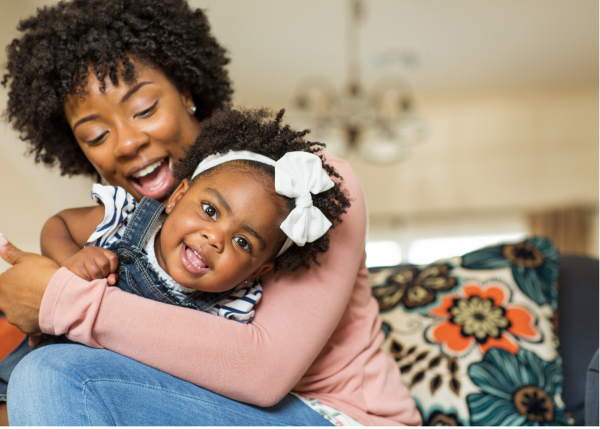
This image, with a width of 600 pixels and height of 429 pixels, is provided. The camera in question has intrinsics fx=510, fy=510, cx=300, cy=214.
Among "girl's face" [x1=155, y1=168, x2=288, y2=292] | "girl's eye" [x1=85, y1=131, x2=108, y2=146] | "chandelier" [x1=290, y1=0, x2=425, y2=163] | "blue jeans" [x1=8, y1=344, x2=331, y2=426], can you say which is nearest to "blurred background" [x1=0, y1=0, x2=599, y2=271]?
"chandelier" [x1=290, y1=0, x2=425, y2=163]

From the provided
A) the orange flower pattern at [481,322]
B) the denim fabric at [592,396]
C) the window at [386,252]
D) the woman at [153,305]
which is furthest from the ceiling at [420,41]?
the denim fabric at [592,396]

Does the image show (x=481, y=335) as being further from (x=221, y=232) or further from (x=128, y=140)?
(x=128, y=140)

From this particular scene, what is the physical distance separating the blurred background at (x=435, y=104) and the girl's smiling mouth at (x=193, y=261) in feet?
4.77

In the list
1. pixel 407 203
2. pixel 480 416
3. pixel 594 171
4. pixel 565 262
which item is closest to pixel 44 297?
pixel 480 416

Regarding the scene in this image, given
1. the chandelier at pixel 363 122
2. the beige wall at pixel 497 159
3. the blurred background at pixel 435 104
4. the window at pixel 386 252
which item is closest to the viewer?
the chandelier at pixel 363 122

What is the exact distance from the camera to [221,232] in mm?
966

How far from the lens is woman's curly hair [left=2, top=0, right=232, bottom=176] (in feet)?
3.76

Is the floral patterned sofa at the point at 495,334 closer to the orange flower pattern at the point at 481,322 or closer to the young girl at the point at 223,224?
the orange flower pattern at the point at 481,322

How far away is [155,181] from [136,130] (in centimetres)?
14

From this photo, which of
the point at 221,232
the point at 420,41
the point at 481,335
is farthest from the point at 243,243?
the point at 420,41

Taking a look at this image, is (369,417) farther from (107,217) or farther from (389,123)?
(389,123)

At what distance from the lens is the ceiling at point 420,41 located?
12.3 feet

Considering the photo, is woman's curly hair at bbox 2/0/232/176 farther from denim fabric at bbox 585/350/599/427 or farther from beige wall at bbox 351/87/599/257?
beige wall at bbox 351/87/599/257

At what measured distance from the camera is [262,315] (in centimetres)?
97
